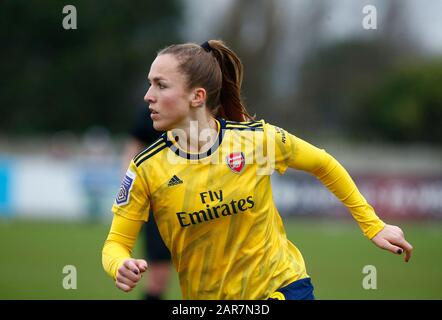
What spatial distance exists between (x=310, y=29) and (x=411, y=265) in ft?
66.8

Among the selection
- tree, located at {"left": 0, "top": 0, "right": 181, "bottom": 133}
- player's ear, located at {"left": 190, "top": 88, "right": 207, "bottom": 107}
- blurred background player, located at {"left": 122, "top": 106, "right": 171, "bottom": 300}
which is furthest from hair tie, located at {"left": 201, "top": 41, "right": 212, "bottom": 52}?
tree, located at {"left": 0, "top": 0, "right": 181, "bottom": 133}

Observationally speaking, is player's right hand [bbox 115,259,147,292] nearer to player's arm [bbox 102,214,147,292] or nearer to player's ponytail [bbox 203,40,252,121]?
player's arm [bbox 102,214,147,292]

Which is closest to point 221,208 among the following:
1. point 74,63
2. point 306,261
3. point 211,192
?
point 211,192

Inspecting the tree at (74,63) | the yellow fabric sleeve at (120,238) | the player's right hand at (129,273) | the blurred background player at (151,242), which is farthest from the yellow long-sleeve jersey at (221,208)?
the tree at (74,63)

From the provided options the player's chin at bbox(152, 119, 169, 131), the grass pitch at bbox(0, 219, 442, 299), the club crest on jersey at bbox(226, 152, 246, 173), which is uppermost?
the player's chin at bbox(152, 119, 169, 131)

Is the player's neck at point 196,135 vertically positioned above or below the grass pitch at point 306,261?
above

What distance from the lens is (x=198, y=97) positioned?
3.98 meters

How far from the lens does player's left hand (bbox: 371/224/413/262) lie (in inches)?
153

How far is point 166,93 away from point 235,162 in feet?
1.64

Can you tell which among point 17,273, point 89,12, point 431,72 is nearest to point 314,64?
point 431,72

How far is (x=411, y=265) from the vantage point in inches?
451

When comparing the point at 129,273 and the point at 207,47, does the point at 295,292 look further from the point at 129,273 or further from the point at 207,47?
the point at 207,47

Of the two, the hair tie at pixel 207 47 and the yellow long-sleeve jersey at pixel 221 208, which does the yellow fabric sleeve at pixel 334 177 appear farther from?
the hair tie at pixel 207 47

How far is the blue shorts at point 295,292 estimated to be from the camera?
393cm
